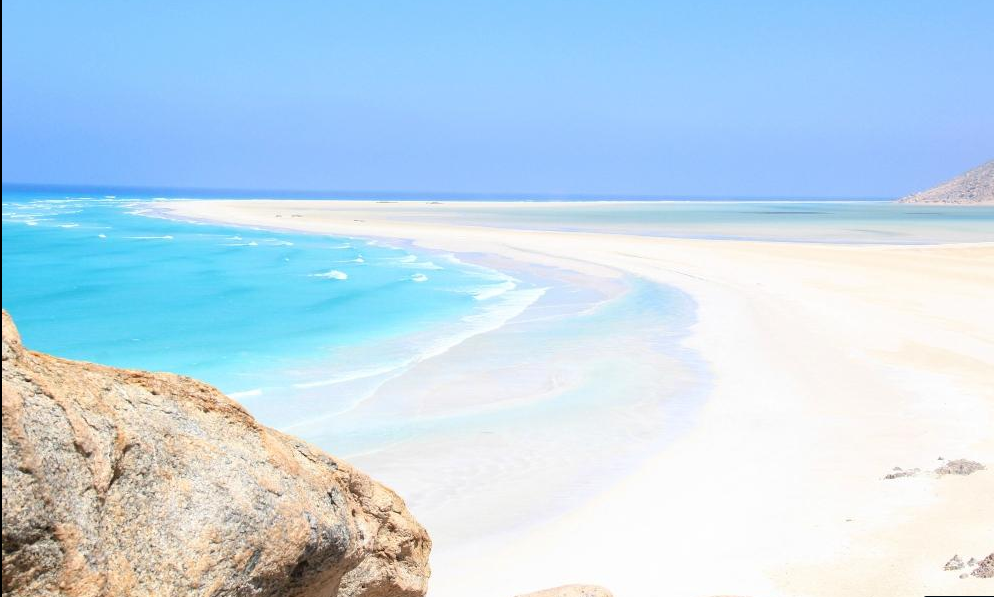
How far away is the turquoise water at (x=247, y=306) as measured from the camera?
578 inches

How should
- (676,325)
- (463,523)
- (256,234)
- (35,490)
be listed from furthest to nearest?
(256,234) < (676,325) < (463,523) < (35,490)

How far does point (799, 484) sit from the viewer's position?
7398 mm

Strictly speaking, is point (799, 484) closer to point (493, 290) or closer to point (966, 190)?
point (493, 290)

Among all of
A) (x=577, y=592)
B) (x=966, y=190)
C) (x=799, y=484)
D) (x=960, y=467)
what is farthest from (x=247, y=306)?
(x=966, y=190)

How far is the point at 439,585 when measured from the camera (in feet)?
18.8

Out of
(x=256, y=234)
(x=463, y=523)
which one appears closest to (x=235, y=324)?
(x=463, y=523)

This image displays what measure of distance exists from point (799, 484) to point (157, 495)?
6145 millimetres

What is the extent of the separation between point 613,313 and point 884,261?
52.6 ft

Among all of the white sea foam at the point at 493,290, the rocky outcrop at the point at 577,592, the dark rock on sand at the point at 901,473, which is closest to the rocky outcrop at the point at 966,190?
the white sea foam at the point at 493,290

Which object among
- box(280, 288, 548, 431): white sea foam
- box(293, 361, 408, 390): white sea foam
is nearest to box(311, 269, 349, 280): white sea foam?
box(280, 288, 548, 431): white sea foam

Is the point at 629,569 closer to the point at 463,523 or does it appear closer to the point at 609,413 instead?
the point at 463,523

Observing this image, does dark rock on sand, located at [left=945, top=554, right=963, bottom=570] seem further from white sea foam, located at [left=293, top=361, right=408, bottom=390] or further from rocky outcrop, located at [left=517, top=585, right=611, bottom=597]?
white sea foam, located at [left=293, top=361, right=408, bottom=390]

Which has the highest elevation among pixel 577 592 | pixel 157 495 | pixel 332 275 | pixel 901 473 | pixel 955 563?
pixel 157 495

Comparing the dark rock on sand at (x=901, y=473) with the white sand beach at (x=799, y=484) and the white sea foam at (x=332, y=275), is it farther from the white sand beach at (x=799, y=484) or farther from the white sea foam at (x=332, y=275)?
the white sea foam at (x=332, y=275)
